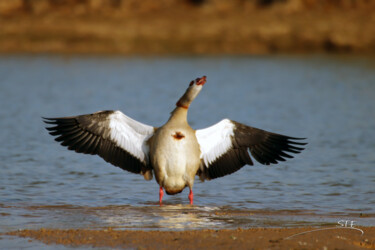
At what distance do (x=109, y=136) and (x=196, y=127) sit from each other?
7382mm

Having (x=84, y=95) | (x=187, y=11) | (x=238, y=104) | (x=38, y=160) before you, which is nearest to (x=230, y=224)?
(x=38, y=160)

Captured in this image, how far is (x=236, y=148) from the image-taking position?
961cm

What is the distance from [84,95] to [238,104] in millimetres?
5085

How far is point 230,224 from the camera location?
8.19 meters

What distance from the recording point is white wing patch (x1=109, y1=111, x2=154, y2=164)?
30.4ft

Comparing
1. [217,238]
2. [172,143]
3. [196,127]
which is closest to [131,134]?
[172,143]

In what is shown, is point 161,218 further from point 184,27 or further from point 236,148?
point 184,27

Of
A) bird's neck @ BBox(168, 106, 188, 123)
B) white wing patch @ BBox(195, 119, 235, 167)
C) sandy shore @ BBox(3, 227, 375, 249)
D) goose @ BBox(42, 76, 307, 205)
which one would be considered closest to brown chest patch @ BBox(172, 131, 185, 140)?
goose @ BBox(42, 76, 307, 205)

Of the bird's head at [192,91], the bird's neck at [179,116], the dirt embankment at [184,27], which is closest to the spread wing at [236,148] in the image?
the bird's neck at [179,116]

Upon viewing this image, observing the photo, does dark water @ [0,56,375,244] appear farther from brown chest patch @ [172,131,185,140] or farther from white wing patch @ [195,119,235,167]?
brown chest patch @ [172,131,185,140]

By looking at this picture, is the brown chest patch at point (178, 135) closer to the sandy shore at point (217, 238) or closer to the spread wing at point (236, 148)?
the spread wing at point (236, 148)

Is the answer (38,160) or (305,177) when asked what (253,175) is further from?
(38,160)

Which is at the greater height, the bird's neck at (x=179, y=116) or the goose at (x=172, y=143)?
the bird's neck at (x=179, y=116)

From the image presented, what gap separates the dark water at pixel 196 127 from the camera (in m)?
8.92
